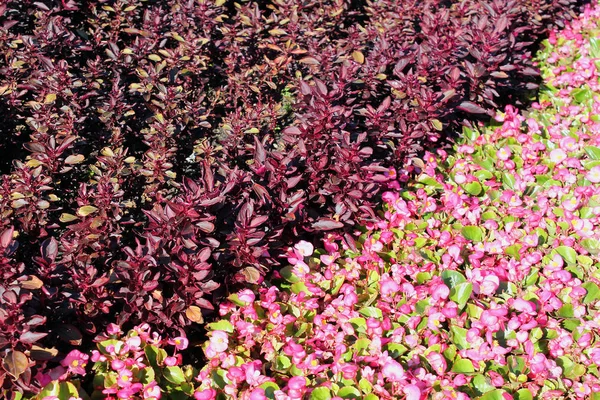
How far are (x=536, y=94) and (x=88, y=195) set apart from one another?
10.9 feet

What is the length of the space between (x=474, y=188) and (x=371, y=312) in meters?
1.10

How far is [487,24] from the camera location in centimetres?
386

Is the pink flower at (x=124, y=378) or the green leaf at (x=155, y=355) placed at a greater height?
the pink flower at (x=124, y=378)

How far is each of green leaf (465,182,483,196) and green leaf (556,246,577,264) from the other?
563 millimetres

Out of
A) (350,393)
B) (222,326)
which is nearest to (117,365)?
(222,326)

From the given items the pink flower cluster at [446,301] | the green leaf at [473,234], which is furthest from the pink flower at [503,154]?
the green leaf at [473,234]

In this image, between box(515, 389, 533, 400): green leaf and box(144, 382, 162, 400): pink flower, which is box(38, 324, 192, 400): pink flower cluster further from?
box(515, 389, 533, 400): green leaf

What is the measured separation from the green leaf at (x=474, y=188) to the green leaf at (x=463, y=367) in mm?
1201

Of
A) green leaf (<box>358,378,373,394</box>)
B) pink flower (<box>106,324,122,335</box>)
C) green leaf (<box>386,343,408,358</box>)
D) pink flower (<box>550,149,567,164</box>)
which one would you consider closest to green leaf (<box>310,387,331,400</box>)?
green leaf (<box>358,378,373,394</box>)

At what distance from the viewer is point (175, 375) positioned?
2273 millimetres

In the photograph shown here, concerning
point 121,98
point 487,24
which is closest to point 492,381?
point 121,98

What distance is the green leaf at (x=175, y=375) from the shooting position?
2264 millimetres

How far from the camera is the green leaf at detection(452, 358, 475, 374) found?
2311 mm

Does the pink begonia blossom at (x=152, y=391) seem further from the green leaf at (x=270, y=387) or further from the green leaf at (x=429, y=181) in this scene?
the green leaf at (x=429, y=181)
